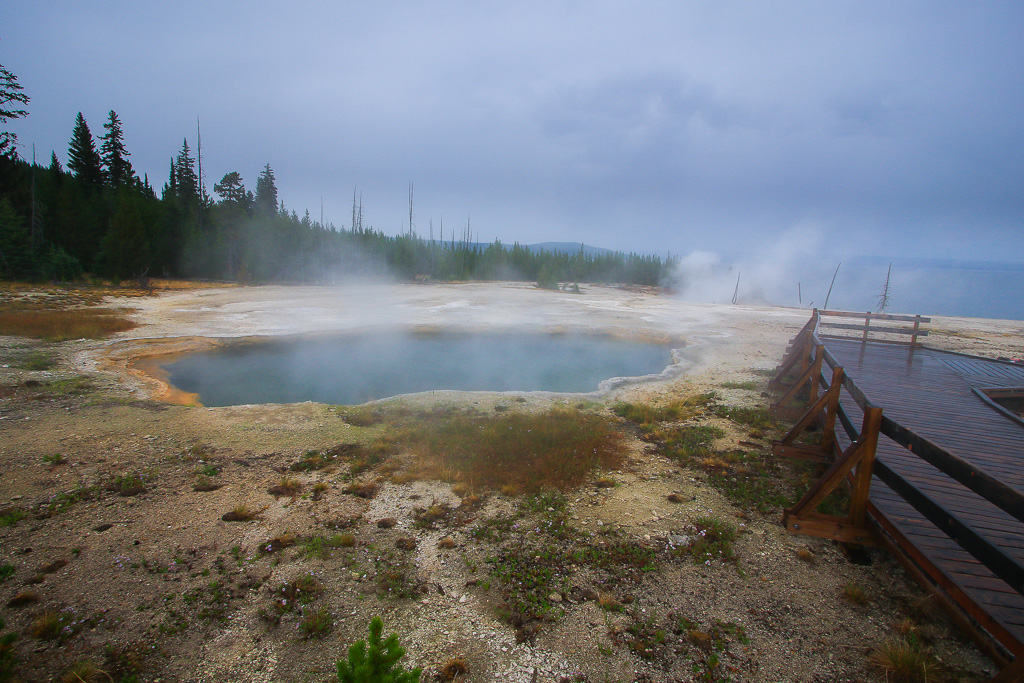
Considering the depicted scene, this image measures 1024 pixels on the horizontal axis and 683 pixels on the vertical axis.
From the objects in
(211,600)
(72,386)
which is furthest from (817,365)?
(72,386)

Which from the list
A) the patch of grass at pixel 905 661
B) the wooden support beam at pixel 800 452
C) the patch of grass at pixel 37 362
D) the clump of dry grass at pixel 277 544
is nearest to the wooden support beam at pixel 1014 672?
the patch of grass at pixel 905 661

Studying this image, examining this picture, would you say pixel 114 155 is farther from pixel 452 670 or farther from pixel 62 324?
pixel 452 670

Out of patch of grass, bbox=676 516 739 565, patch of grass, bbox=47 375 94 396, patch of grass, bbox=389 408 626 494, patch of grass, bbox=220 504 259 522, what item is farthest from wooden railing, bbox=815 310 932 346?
patch of grass, bbox=47 375 94 396

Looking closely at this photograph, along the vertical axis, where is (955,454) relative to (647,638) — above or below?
above

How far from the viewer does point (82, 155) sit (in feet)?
156

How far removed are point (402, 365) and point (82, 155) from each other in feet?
186

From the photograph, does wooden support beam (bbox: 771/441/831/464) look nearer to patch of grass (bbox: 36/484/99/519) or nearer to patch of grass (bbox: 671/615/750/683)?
patch of grass (bbox: 671/615/750/683)

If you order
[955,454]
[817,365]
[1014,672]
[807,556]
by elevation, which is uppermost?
[955,454]

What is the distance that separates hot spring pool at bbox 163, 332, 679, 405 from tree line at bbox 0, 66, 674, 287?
28.6m

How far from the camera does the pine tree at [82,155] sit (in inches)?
1863

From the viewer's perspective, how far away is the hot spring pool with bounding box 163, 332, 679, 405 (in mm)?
13312

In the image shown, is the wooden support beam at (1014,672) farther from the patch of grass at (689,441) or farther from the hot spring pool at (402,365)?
the hot spring pool at (402,365)

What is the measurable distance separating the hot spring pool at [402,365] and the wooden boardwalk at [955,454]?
23.7 ft

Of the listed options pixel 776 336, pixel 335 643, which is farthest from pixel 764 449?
pixel 776 336
